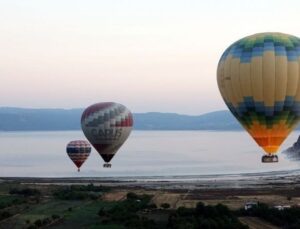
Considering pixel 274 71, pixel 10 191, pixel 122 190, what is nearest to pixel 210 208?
pixel 274 71

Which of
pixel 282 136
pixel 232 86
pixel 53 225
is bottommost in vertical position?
pixel 53 225

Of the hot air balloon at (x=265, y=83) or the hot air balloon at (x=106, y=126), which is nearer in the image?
the hot air balloon at (x=265, y=83)

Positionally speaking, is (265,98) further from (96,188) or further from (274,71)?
(96,188)

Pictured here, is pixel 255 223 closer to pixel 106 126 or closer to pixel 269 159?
pixel 269 159

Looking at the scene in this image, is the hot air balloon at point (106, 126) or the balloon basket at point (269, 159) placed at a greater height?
the hot air balloon at point (106, 126)

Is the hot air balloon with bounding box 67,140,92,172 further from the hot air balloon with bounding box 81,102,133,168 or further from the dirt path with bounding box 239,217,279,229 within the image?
the dirt path with bounding box 239,217,279,229

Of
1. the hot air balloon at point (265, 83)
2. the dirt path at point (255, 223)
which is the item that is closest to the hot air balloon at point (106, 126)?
the dirt path at point (255, 223)

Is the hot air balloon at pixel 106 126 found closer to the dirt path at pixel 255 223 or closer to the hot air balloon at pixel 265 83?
the dirt path at pixel 255 223
